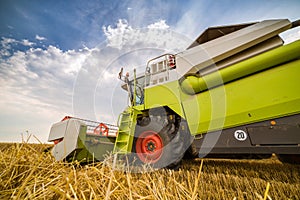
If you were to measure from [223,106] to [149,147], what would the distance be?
4.70ft

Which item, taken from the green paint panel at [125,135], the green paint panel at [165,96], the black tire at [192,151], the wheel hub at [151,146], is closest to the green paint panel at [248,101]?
the green paint panel at [165,96]

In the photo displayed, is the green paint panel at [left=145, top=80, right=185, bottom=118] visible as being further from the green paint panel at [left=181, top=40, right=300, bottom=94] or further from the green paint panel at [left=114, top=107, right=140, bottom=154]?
the green paint panel at [left=114, top=107, right=140, bottom=154]

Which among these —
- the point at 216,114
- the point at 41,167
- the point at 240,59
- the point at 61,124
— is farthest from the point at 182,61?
the point at 61,124

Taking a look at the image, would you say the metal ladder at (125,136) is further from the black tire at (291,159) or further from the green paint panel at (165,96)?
the black tire at (291,159)

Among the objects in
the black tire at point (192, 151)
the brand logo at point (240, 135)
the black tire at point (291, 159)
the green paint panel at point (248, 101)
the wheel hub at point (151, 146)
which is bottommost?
the black tire at point (291, 159)

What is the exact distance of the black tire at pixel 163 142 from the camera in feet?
7.47

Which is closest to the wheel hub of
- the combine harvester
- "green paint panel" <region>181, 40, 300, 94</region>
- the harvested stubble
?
the combine harvester

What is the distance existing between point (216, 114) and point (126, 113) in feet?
6.57

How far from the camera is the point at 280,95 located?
1533mm

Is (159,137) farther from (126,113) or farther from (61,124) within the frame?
(61,124)

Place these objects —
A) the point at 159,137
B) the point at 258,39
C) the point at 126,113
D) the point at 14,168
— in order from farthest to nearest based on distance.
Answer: the point at 126,113 → the point at 159,137 → the point at 258,39 → the point at 14,168

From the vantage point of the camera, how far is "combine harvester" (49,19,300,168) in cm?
153

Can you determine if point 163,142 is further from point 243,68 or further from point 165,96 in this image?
point 243,68

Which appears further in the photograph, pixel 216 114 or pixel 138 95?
pixel 138 95
